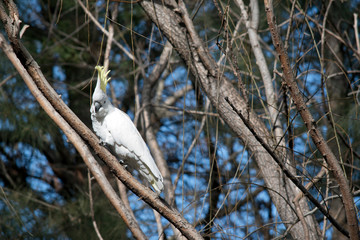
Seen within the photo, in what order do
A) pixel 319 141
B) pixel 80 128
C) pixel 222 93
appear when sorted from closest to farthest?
pixel 319 141
pixel 80 128
pixel 222 93

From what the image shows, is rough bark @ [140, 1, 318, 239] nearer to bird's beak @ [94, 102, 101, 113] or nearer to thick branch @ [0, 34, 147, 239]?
bird's beak @ [94, 102, 101, 113]

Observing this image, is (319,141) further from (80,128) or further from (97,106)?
(97,106)

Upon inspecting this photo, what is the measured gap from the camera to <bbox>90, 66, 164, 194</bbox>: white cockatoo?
5.80 feet

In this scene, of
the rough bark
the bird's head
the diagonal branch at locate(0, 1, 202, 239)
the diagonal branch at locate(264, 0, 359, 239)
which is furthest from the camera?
the bird's head

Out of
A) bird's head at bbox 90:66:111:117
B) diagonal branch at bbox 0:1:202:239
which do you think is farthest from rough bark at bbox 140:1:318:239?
diagonal branch at bbox 0:1:202:239

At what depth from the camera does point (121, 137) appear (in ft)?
5.83

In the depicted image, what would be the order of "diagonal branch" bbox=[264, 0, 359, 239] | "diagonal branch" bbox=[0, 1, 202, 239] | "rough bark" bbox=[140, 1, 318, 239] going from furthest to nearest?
"rough bark" bbox=[140, 1, 318, 239] < "diagonal branch" bbox=[0, 1, 202, 239] < "diagonal branch" bbox=[264, 0, 359, 239]

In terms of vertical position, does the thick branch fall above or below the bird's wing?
below

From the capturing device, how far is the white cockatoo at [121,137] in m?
1.77

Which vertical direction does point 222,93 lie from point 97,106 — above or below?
above

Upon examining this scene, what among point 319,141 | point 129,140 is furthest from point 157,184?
point 319,141

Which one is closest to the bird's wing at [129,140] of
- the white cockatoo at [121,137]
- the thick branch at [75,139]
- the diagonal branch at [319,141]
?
the white cockatoo at [121,137]

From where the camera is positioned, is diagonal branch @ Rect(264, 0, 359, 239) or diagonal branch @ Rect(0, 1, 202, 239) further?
diagonal branch @ Rect(0, 1, 202, 239)

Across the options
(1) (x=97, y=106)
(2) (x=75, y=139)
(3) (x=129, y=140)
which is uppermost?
(1) (x=97, y=106)
